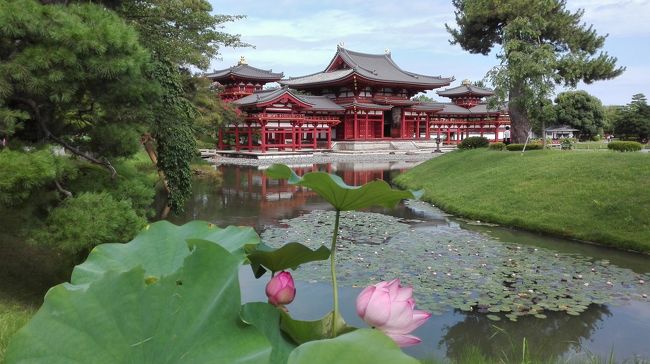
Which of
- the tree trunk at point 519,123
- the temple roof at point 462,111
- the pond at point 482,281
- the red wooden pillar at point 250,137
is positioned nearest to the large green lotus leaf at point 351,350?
the pond at point 482,281

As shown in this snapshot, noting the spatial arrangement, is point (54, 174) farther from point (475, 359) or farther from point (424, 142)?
point (424, 142)

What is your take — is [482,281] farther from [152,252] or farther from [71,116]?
[152,252]

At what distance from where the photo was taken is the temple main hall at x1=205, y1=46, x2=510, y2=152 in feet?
78.7

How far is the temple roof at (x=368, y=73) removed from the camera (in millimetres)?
27730

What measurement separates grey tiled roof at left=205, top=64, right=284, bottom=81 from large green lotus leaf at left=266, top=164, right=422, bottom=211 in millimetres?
27040

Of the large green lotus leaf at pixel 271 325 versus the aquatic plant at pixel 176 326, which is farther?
the large green lotus leaf at pixel 271 325

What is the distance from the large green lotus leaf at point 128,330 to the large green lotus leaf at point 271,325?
0.11m

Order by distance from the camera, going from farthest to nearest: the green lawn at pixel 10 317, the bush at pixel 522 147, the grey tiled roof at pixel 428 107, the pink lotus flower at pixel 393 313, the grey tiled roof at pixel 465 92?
the grey tiled roof at pixel 465 92 → the grey tiled roof at pixel 428 107 → the bush at pixel 522 147 → the green lawn at pixel 10 317 → the pink lotus flower at pixel 393 313

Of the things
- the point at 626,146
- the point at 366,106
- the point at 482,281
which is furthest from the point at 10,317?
the point at 366,106

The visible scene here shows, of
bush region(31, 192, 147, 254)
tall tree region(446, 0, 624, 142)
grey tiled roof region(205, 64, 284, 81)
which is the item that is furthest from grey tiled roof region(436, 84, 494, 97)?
bush region(31, 192, 147, 254)

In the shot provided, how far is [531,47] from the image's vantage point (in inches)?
576

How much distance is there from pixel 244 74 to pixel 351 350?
28010 millimetres

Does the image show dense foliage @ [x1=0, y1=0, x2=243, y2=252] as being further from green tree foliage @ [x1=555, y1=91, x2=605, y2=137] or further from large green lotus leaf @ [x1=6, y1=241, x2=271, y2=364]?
green tree foliage @ [x1=555, y1=91, x2=605, y2=137]

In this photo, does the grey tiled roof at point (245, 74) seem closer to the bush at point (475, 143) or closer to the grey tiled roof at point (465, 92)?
the grey tiled roof at point (465, 92)
